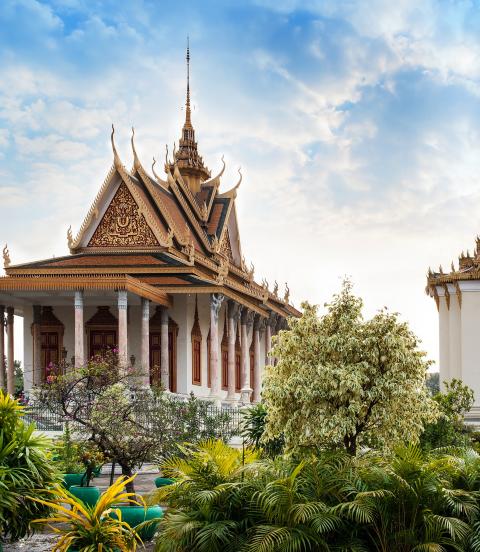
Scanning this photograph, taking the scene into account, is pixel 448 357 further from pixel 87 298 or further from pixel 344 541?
pixel 344 541

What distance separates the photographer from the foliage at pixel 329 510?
1051 cm

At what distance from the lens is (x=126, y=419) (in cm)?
1570

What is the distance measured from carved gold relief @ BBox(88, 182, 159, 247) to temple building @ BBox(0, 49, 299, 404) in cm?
3

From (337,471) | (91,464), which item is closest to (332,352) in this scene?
(337,471)

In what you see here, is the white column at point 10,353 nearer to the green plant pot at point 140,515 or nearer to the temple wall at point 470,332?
the temple wall at point 470,332

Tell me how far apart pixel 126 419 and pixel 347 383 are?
4315mm

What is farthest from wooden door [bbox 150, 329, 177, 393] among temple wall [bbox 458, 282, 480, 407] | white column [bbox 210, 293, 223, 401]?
temple wall [bbox 458, 282, 480, 407]

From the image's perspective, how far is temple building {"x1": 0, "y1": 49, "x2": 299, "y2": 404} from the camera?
29188 mm

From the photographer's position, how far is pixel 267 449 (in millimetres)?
16156

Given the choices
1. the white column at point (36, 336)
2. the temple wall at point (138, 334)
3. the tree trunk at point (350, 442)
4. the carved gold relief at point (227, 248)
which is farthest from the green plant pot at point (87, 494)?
the carved gold relief at point (227, 248)

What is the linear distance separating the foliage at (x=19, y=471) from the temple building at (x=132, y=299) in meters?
15.8

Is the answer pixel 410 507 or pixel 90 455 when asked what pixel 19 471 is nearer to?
pixel 90 455

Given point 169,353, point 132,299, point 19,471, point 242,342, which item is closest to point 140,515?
point 19,471

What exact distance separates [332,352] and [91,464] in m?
3.98
